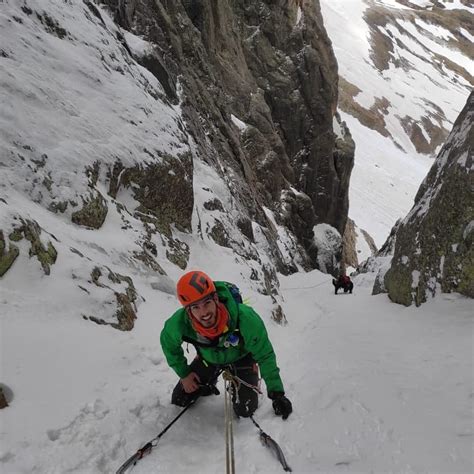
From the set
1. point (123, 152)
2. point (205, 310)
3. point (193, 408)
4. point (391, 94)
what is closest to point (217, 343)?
point (205, 310)

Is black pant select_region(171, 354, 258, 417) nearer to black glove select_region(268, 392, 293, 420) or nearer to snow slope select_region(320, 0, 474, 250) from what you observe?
black glove select_region(268, 392, 293, 420)

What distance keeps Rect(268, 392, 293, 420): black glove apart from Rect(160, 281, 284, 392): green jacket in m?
0.06

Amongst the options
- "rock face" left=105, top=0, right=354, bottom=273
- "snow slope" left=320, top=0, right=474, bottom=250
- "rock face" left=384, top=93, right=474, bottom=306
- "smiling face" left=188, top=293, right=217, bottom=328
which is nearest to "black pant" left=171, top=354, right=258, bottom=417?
"smiling face" left=188, top=293, right=217, bottom=328

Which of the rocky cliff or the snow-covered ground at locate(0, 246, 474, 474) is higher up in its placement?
the snow-covered ground at locate(0, 246, 474, 474)

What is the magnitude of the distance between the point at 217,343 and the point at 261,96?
26.6 meters

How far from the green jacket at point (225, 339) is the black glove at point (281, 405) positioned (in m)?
0.06

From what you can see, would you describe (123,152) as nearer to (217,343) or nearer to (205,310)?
(217,343)

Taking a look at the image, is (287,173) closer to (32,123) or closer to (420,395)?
(32,123)

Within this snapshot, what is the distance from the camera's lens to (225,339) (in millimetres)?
4332

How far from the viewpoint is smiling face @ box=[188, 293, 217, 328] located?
3.89 m

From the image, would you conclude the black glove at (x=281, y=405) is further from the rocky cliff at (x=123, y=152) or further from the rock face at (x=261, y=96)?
the rock face at (x=261, y=96)

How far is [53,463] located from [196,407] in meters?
1.73

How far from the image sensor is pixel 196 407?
15.9 feet

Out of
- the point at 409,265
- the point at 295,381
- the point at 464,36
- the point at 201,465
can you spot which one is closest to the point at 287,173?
the point at 409,265
